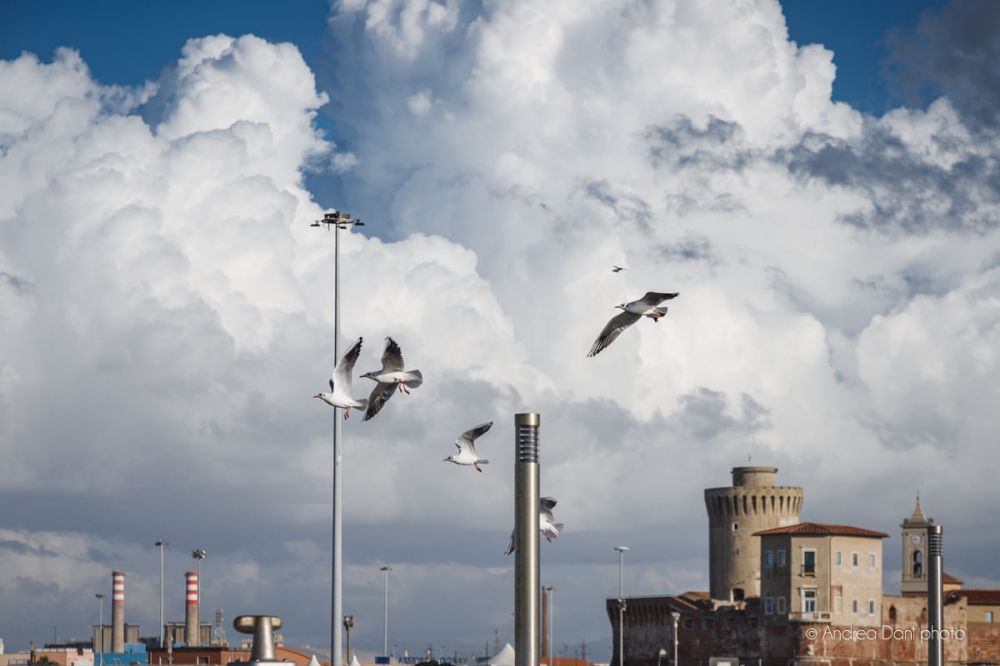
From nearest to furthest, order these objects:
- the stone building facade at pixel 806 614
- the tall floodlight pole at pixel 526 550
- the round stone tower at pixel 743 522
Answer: the tall floodlight pole at pixel 526 550, the stone building facade at pixel 806 614, the round stone tower at pixel 743 522

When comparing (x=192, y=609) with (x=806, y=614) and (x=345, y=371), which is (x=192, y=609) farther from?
(x=345, y=371)

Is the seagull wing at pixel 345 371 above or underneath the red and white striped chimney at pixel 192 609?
above

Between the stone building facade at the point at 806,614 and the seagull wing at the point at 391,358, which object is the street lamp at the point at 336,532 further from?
the stone building facade at the point at 806,614

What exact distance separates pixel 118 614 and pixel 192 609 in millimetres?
7204

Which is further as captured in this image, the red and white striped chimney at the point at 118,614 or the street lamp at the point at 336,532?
the red and white striped chimney at the point at 118,614

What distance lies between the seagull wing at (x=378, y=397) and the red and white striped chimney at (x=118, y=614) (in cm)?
12084

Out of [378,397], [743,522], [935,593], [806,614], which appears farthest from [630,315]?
[743,522]

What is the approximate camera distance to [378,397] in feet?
174

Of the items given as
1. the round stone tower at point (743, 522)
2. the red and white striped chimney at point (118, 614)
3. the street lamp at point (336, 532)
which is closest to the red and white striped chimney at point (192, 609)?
the red and white striped chimney at point (118, 614)

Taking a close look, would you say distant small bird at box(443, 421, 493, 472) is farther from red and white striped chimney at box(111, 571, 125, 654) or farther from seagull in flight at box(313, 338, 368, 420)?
red and white striped chimney at box(111, 571, 125, 654)

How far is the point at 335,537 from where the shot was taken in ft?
192

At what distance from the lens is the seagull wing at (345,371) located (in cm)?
5125

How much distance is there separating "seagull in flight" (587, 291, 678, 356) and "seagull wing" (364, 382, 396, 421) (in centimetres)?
679

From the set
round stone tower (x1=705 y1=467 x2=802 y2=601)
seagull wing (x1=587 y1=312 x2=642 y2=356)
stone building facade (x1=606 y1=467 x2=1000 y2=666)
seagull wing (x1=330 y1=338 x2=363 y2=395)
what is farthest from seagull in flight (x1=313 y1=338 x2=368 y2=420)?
round stone tower (x1=705 y1=467 x2=802 y2=601)
